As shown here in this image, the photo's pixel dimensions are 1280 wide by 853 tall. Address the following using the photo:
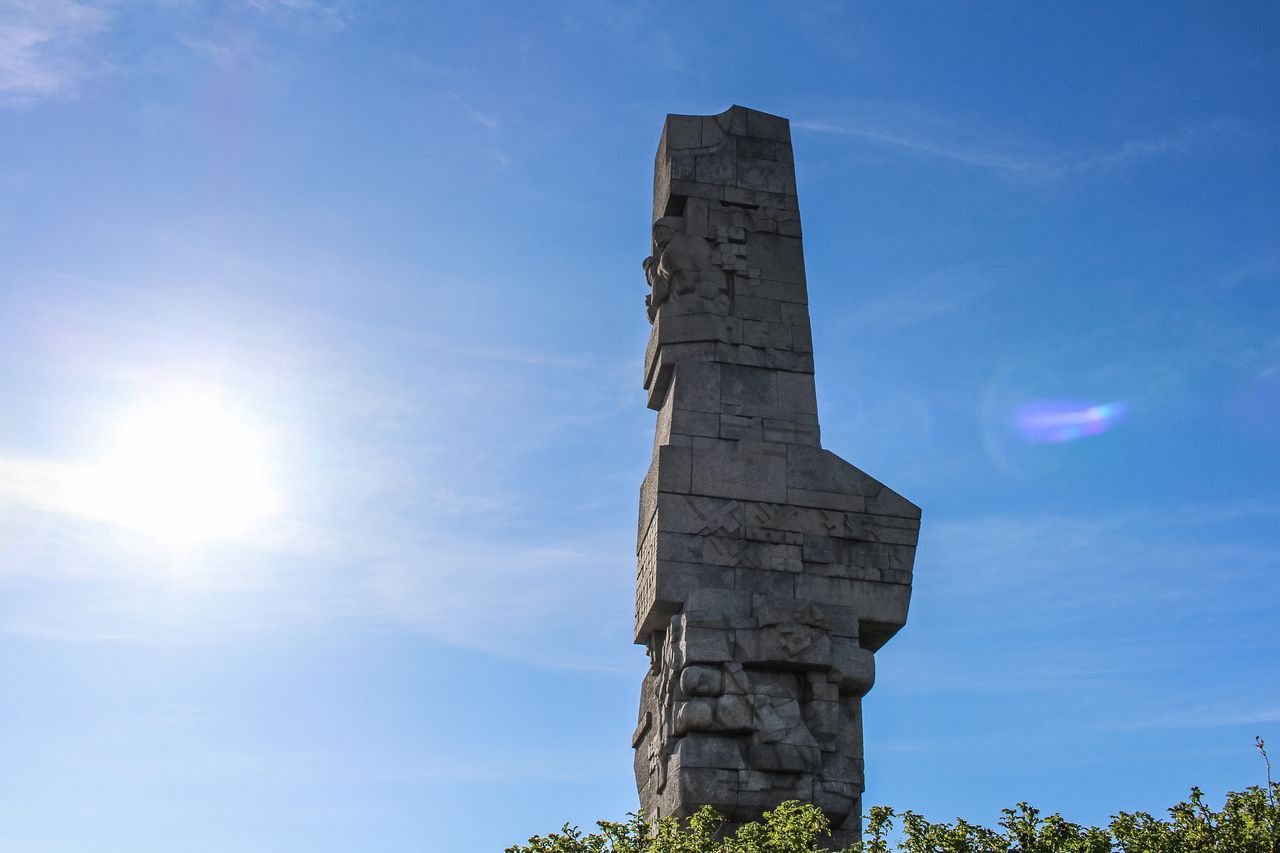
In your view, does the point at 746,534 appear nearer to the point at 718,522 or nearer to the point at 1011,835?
the point at 718,522

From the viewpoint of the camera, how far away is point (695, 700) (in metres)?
13.8

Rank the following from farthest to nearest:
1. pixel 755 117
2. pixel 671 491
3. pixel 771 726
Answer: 1. pixel 755 117
2. pixel 671 491
3. pixel 771 726

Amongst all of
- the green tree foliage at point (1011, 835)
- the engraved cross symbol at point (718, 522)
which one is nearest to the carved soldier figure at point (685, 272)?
the engraved cross symbol at point (718, 522)

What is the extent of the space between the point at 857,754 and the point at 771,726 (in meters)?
1.11

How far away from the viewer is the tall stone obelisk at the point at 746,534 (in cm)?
1380

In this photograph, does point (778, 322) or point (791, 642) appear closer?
point (791, 642)

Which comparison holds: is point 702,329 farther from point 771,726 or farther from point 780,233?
point 771,726

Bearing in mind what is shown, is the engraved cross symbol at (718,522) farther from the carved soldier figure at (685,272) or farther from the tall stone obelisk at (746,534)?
the carved soldier figure at (685,272)

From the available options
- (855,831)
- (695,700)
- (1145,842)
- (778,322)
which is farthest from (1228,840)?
(778,322)

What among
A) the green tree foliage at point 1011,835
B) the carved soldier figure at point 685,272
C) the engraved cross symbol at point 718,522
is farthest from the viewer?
the carved soldier figure at point 685,272

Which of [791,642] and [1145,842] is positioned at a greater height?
[791,642]

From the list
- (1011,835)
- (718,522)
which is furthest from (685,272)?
(1011,835)

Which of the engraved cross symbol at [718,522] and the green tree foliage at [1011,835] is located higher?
the engraved cross symbol at [718,522]

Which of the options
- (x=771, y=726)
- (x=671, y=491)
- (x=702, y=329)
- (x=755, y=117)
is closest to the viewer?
(x=771, y=726)
